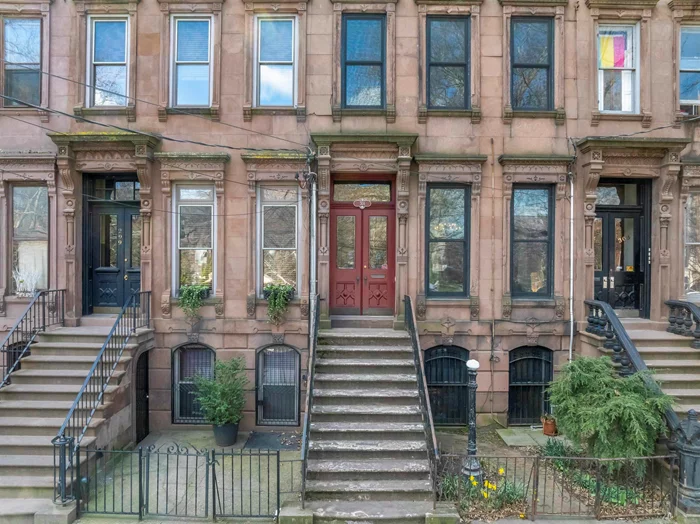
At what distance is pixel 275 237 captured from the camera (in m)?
10.3

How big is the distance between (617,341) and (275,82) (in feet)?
29.5

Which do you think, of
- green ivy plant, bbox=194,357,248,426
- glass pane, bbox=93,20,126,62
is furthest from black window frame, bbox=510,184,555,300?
glass pane, bbox=93,20,126,62

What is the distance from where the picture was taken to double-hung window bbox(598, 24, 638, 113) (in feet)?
33.5

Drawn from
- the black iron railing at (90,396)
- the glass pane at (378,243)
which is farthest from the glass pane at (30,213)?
the glass pane at (378,243)

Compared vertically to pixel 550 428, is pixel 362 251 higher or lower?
higher

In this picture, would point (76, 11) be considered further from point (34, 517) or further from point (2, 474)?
point (34, 517)

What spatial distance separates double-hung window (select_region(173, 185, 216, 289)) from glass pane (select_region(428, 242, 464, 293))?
5014 millimetres

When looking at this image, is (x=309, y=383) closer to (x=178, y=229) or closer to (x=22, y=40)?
(x=178, y=229)

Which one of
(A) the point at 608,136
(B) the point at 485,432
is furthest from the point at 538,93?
(B) the point at 485,432

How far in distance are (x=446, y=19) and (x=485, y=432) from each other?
9.17 meters

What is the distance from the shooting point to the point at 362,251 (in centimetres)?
1036

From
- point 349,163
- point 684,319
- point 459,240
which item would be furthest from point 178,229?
point 684,319

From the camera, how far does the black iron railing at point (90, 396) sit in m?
6.56

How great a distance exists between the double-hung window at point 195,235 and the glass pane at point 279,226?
3.97ft
